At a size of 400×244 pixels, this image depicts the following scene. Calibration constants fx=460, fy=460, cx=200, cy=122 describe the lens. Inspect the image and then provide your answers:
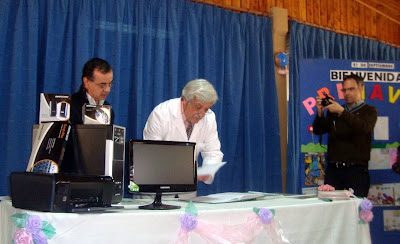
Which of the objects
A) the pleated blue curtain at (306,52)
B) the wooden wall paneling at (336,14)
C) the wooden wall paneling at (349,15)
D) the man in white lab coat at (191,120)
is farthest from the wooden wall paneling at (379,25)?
the man in white lab coat at (191,120)

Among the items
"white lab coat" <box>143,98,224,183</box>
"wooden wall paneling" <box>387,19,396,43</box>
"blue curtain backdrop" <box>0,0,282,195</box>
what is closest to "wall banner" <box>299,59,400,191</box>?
"blue curtain backdrop" <box>0,0,282,195</box>

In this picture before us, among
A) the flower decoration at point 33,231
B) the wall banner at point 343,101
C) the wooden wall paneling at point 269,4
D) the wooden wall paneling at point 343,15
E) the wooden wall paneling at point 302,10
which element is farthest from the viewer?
the wooden wall paneling at point 343,15

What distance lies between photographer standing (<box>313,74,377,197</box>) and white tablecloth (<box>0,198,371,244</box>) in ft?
3.65

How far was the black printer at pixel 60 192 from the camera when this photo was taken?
61.0 inches

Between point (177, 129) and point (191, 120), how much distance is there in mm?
96

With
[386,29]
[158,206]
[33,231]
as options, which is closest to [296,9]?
[386,29]

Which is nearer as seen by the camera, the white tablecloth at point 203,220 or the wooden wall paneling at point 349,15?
the white tablecloth at point 203,220

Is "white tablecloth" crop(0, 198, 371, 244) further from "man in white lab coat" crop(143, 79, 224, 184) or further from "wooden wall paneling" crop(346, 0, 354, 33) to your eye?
"wooden wall paneling" crop(346, 0, 354, 33)

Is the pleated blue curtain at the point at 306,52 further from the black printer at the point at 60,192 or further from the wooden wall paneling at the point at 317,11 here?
the black printer at the point at 60,192

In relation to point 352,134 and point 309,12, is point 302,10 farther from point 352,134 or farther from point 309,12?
point 352,134

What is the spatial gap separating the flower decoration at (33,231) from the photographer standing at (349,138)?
8.02 ft

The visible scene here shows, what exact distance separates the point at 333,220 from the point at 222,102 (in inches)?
73.2

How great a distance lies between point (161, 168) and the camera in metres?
1.93

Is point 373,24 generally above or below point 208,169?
above
